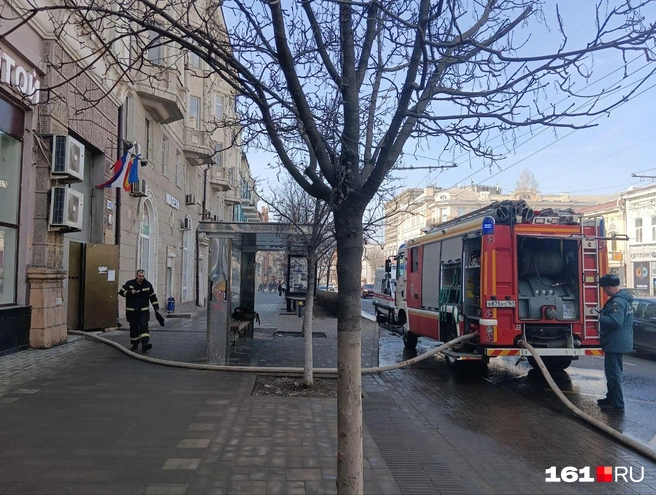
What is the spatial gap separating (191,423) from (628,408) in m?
6.32

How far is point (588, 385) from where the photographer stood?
366 inches

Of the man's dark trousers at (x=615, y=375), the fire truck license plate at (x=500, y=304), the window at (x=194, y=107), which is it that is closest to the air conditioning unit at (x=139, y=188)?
the window at (x=194, y=107)

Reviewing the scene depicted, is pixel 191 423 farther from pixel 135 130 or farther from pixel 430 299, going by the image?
pixel 135 130

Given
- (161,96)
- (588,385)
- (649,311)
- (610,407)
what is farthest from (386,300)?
(610,407)

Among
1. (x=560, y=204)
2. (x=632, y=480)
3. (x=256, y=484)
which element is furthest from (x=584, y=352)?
(x=560, y=204)

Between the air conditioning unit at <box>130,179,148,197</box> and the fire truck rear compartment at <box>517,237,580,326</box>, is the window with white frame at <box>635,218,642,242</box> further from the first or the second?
the air conditioning unit at <box>130,179,148,197</box>

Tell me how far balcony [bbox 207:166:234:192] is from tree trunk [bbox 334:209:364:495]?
29659 millimetres

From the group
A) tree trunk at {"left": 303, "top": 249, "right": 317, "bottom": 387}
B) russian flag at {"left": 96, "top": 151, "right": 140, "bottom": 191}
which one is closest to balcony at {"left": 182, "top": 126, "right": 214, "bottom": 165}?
russian flag at {"left": 96, "top": 151, "right": 140, "bottom": 191}

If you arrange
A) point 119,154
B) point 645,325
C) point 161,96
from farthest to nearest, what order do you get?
1. point 161,96
2. point 119,154
3. point 645,325

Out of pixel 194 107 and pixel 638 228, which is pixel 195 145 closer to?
pixel 194 107

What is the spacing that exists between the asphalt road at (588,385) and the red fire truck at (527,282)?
604 mm

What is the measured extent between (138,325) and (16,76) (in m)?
5.16

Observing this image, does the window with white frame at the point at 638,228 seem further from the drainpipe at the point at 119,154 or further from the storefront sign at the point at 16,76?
the storefront sign at the point at 16,76

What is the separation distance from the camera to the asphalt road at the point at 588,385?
22.9ft
